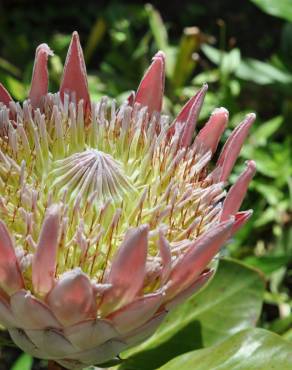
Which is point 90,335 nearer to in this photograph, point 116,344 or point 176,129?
point 116,344

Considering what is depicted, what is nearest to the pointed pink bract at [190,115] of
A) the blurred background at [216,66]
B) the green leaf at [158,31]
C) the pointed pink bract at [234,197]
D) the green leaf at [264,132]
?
the pointed pink bract at [234,197]

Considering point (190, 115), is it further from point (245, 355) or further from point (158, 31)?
point (158, 31)

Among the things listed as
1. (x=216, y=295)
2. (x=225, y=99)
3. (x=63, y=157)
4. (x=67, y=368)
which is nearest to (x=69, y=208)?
(x=63, y=157)

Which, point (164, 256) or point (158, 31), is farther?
point (158, 31)

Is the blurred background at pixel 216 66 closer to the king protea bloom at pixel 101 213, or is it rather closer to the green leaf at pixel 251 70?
the green leaf at pixel 251 70

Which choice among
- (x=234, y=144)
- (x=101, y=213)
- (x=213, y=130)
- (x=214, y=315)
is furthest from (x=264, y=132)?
(x=101, y=213)

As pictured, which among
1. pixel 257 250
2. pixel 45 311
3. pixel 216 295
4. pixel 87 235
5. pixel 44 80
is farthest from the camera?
pixel 257 250

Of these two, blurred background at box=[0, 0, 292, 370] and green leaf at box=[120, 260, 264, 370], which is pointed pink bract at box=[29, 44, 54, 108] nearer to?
green leaf at box=[120, 260, 264, 370]
